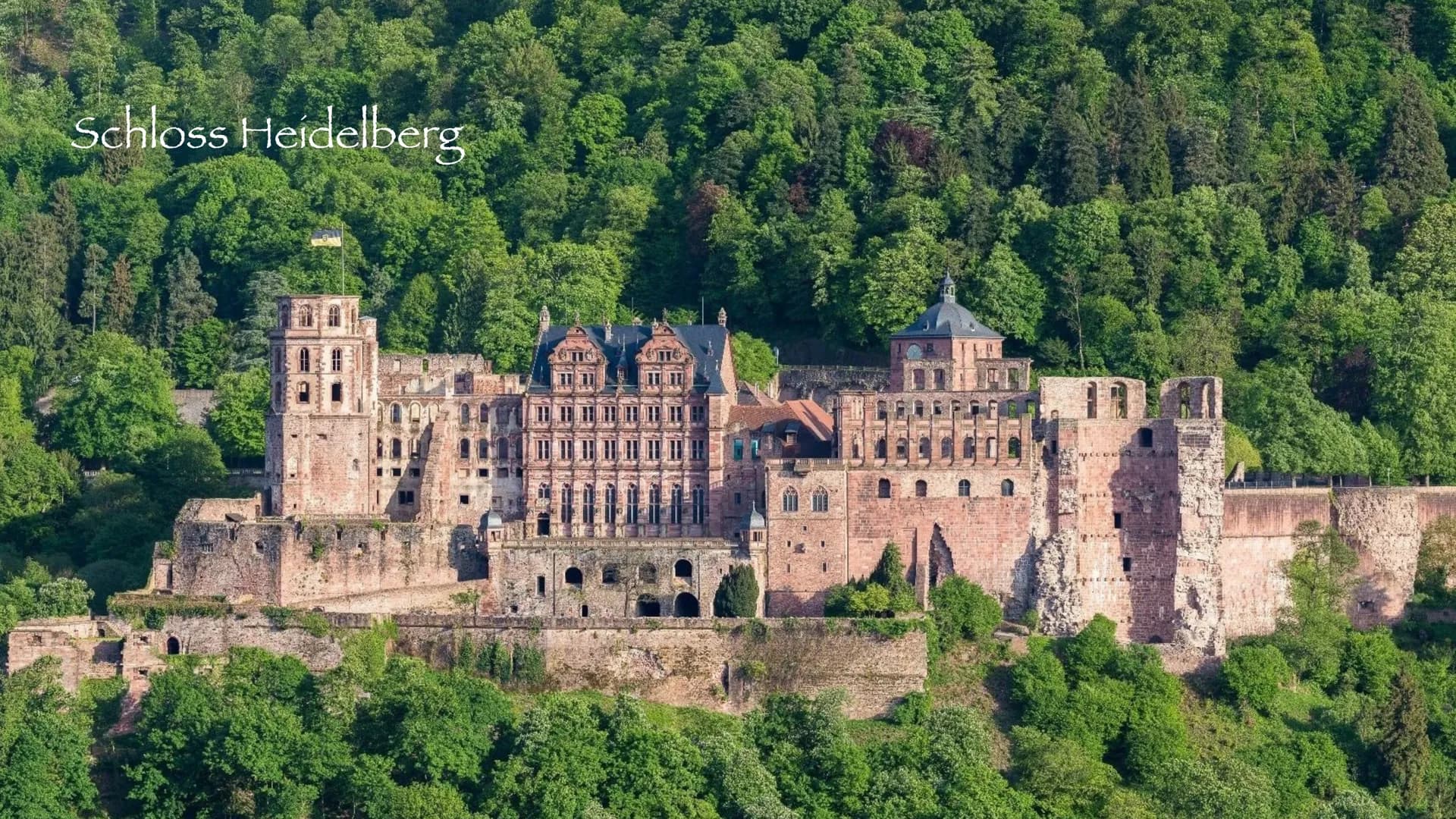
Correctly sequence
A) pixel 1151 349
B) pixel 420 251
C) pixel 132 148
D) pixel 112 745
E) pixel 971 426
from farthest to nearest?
pixel 132 148 < pixel 420 251 < pixel 1151 349 < pixel 971 426 < pixel 112 745

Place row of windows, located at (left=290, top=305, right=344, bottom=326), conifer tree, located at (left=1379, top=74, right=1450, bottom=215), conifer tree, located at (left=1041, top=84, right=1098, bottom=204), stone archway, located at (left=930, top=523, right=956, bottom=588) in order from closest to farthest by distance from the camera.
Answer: stone archway, located at (left=930, top=523, right=956, bottom=588)
row of windows, located at (left=290, top=305, right=344, bottom=326)
conifer tree, located at (left=1041, top=84, right=1098, bottom=204)
conifer tree, located at (left=1379, top=74, right=1450, bottom=215)

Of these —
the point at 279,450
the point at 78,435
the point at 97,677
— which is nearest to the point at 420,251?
the point at 78,435

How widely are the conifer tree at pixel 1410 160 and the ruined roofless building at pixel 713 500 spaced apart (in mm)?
17758

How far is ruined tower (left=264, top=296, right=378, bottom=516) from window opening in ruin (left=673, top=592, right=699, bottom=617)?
8.79m

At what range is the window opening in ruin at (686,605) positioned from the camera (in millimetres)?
89562

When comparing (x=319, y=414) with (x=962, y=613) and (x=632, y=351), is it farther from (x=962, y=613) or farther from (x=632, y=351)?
(x=962, y=613)

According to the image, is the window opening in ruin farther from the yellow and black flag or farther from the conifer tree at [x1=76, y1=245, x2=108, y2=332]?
the conifer tree at [x1=76, y1=245, x2=108, y2=332]

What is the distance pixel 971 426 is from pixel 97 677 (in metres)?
21.6

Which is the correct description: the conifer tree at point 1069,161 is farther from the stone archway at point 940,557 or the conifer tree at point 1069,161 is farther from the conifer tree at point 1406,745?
the conifer tree at point 1406,745

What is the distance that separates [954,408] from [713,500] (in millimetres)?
6474

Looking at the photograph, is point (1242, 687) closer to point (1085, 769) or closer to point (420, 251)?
point (1085, 769)

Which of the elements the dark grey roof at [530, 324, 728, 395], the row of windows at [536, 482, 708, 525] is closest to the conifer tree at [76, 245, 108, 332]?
the dark grey roof at [530, 324, 728, 395]

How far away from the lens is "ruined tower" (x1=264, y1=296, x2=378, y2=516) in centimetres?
9288

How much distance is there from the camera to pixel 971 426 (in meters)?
90.2
